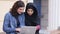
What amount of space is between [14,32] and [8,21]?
14cm

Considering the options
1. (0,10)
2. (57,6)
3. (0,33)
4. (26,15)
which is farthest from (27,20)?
(0,10)

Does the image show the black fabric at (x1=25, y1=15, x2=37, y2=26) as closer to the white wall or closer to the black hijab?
the black hijab

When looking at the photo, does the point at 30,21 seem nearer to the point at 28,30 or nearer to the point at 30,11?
the point at 30,11

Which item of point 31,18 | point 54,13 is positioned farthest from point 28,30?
point 54,13

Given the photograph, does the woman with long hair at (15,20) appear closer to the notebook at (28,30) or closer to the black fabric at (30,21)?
the black fabric at (30,21)

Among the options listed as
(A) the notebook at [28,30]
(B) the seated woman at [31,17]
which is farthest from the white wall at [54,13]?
(A) the notebook at [28,30]

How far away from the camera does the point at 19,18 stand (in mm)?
2779

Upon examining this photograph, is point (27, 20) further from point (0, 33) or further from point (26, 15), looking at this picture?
point (0, 33)

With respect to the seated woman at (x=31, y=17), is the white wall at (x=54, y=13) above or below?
below

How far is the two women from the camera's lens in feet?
9.02

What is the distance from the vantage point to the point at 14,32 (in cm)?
274

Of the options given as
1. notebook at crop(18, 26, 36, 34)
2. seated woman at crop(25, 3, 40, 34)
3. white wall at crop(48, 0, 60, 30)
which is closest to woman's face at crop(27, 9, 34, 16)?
seated woman at crop(25, 3, 40, 34)

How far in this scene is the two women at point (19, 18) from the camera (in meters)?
2.75

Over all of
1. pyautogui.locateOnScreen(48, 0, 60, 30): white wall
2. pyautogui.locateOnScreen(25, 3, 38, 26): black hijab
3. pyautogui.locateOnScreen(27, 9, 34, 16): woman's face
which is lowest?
pyautogui.locateOnScreen(48, 0, 60, 30): white wall
